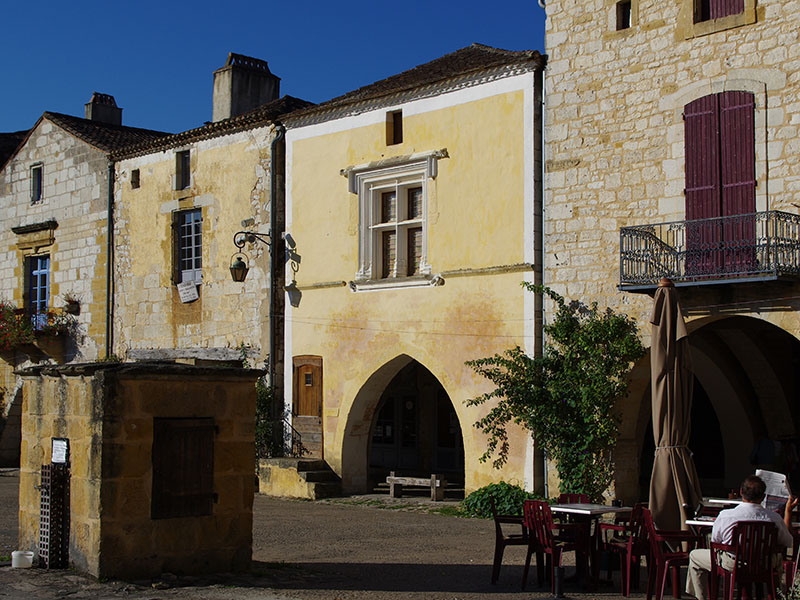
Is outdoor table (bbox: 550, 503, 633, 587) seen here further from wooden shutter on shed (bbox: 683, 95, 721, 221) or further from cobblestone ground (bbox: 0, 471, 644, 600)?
wooden shutter on shed (bbox: 683, 95, 721, 221)

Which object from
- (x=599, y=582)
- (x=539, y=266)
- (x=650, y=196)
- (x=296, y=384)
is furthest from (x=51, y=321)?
(x=599, y=582)

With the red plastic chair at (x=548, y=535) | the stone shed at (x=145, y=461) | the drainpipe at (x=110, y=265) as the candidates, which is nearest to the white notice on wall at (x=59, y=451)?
the stone shed at (x=145, y=461)

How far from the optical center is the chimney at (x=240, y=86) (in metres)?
22.5

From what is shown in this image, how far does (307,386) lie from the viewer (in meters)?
18.5

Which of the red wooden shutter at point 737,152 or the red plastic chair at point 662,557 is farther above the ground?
the red wooden shutter at point 737,152

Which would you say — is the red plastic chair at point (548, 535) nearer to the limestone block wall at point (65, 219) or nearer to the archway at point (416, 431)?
the archway at point (416, 431)

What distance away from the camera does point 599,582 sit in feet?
30.8

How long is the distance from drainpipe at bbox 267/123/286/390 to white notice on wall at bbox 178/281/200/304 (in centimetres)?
230

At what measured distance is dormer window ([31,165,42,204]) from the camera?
24923 millimetres

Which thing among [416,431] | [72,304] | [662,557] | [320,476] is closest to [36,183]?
[72,304]

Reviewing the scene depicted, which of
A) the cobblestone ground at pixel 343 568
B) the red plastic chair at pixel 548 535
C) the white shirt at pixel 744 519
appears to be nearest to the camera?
the white shirt at pixel 744 519

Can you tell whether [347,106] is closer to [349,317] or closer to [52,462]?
[349,317]

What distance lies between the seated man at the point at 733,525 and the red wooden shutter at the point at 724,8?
756 centimetres

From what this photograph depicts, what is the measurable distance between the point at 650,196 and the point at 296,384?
290 inches
